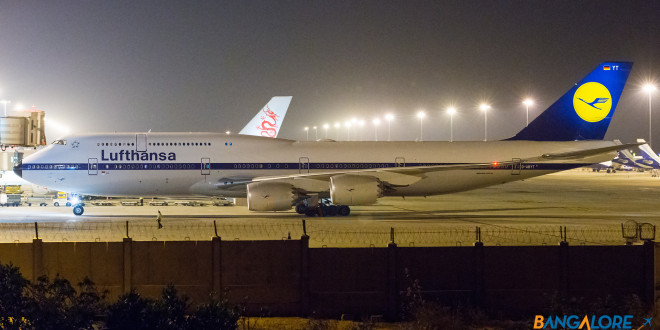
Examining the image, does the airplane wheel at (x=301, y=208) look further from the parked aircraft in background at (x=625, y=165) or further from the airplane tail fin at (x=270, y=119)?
the parked aircraft in background at (x=625, y=165)

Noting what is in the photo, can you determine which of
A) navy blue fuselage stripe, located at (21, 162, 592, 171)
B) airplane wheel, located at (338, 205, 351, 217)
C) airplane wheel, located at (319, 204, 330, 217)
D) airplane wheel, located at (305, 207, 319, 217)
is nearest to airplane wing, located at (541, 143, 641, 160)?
navy blue fuselage stripe, located at (21, 162, 592, 171)

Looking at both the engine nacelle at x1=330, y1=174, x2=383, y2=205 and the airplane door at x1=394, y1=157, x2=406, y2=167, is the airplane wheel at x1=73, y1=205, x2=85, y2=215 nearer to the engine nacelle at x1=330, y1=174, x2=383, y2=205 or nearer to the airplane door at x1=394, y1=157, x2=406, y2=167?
the engine nacelle at x1=330, y1=174, x2=383, y2=205

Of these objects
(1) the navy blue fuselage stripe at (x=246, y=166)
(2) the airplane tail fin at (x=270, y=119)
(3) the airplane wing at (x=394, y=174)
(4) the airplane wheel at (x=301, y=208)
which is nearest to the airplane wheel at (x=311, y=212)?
(4) the airplane wheel at (x=301, y=208)

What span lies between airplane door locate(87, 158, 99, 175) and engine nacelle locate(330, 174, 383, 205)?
34.8 ft

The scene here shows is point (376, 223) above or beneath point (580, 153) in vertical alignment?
beneath

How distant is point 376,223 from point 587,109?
13.1 metres

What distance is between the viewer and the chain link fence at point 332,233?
66.6 ft

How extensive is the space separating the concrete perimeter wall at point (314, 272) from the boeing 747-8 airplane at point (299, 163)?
1394 centimetres

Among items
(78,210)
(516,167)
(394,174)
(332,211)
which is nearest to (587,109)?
(516,167)

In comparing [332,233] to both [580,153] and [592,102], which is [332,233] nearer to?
[580,153]

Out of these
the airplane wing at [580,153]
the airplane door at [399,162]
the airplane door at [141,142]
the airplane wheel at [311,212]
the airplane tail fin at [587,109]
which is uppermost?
the airplane tail fin at [587,109]

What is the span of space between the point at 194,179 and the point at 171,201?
980cm

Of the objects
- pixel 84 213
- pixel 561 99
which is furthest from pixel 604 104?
pixel 84 213

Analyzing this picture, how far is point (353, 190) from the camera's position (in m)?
28.4
